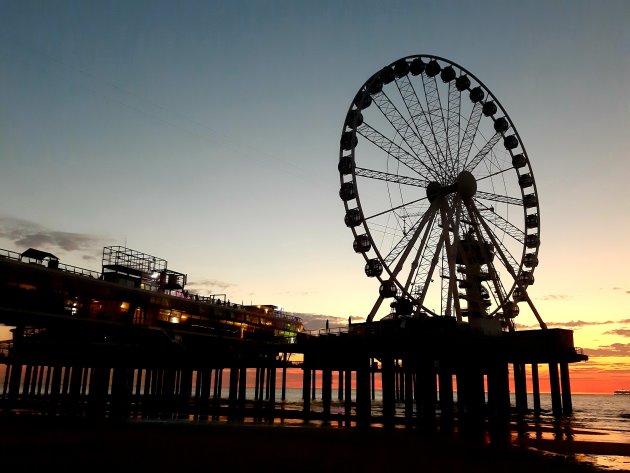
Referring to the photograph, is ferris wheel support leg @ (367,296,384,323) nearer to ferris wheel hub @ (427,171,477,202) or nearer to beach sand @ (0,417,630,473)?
Answer: ferris wheel hub @ (427,171,477,202)

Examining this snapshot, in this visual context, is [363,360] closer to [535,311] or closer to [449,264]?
[449,264]

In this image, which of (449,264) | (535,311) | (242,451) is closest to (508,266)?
(535,311)

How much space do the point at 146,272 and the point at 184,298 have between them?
523 centimetres

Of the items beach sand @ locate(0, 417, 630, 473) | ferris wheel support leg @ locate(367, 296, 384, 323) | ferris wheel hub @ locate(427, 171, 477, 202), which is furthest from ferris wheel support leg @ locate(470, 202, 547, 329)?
beach sand @ locate(0, 417, 630, 473)

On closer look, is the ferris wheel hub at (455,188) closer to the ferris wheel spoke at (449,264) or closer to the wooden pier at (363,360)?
the ferris wheel spoke at (449,264)

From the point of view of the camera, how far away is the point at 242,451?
26.2 metres

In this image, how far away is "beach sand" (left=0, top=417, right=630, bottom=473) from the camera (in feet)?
72.7

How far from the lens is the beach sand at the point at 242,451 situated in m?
22.2

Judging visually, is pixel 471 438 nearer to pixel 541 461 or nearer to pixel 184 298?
pixel 541 461

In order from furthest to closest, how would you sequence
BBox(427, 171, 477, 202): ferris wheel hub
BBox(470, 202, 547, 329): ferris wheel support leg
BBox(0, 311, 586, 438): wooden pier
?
BBox(470, 202, 547, 329): ferris wheel support leg
BBox(427, 171, 477, 202): ferris wheel hub
BBox(0, 311, 586, 438): wooden pier

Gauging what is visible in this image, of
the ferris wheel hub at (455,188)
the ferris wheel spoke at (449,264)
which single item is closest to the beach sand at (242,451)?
the ferris wheel spoke at (449,264)

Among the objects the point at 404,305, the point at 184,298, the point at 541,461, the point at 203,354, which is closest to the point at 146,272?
the point at 184,298

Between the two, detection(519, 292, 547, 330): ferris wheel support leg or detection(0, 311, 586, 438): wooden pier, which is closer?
detection(0, 311, 586, 438): wooden pier

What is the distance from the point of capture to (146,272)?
6259 centimetres
